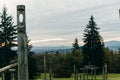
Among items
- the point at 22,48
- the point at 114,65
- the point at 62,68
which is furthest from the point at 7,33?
the point at 22,48

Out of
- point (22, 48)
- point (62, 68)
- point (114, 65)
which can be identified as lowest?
point (114, 65)

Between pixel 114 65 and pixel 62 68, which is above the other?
pixel 62 68

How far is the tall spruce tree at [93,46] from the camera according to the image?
74.2 meters

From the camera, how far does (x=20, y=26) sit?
3586 mm

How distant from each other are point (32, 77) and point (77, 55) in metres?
28.0

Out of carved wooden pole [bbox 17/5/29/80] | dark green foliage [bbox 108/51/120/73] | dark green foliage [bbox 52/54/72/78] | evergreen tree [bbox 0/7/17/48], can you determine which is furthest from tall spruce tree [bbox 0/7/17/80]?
carved wooden pole [bbox 17/5/29/80]

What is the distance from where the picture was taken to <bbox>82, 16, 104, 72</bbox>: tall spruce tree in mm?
→ 74188

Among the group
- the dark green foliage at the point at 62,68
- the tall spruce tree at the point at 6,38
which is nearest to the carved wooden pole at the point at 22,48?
the tall spruce tree at the point at 6,38

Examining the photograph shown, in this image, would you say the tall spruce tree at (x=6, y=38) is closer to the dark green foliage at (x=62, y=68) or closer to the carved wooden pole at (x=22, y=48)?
the dark green foliage at (x=62, y=68)

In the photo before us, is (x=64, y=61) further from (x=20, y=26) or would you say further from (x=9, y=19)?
(x=20, y=26)

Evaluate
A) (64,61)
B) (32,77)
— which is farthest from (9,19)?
(64,61)

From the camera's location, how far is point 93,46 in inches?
3022

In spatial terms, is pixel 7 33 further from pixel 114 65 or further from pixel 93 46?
pixel 114 65

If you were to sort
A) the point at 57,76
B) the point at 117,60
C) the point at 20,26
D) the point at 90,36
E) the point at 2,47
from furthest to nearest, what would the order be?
the point at 117,60
the point at 90,36
the point at 57,76
the point at 2,47
the point at 20,26
